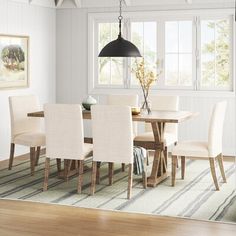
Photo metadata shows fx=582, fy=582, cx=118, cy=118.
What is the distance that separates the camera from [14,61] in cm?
823

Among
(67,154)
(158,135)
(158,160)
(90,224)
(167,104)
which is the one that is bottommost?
(90,224)

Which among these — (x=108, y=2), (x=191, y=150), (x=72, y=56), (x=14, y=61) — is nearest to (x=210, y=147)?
(x=191, y=150)

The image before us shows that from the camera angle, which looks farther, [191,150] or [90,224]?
[191,150]

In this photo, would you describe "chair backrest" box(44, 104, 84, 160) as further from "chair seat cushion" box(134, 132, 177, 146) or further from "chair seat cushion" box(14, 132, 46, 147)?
"chair seat cushion" box(134, 132, 177, 146)

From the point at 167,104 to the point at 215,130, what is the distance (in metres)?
1.33

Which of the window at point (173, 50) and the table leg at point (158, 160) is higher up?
the window at point (173, 50)

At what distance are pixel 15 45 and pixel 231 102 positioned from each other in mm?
3198

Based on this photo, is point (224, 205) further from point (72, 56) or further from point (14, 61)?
point (72, 56)

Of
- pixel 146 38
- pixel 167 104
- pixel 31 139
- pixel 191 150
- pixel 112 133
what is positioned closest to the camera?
pixel 112 133

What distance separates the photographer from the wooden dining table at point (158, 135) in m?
6.29

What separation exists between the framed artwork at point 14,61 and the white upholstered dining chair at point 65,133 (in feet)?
6.56

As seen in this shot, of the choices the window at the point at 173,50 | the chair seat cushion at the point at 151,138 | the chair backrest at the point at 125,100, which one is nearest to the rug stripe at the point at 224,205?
the chair seat cushion at the point at 151,138

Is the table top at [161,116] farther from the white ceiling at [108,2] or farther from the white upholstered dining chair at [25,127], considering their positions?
the white ceiling at [108,2]

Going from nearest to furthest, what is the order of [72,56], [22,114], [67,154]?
[67,154] → [22,114] → [72,56]
